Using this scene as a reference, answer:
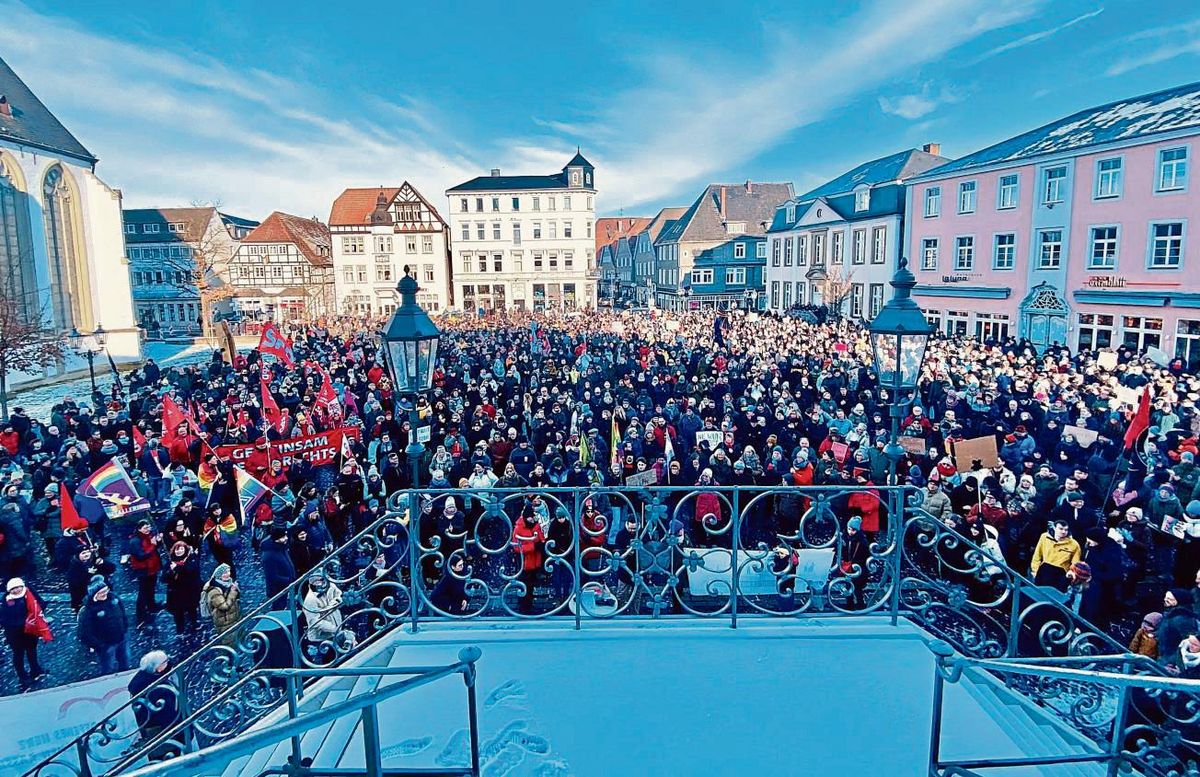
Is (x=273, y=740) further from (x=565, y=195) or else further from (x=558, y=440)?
(x=565, y=195)

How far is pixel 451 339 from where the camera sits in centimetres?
3091

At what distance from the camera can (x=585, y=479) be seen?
35.2ft

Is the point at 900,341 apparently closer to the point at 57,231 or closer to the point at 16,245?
the point at 16,245

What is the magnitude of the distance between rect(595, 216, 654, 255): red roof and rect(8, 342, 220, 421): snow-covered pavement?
6251 centimetres

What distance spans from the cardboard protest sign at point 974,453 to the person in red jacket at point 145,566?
1230 cm

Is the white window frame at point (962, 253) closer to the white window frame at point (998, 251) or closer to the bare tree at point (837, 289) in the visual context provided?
the white window frame at point (998, 251)

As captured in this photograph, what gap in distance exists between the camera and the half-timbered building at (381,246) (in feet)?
206

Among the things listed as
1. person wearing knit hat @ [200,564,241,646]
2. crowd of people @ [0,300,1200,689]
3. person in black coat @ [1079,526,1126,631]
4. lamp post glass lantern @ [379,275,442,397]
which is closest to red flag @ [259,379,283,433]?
crowd of people @ [0,300,1200,689]

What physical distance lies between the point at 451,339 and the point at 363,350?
5312 millimetres

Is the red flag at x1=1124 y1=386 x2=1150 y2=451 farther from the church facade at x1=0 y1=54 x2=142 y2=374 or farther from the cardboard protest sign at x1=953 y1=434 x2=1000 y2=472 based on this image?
the church facade at x1=0 y1=54 x2=142 y2=374

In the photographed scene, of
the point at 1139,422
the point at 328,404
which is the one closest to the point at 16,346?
the point at 328,404

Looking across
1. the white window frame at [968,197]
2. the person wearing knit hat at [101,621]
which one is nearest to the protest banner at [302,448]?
the person wearing knit hat at [101,621]

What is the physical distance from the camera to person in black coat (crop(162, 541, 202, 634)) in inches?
327

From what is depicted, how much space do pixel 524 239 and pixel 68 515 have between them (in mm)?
58850
